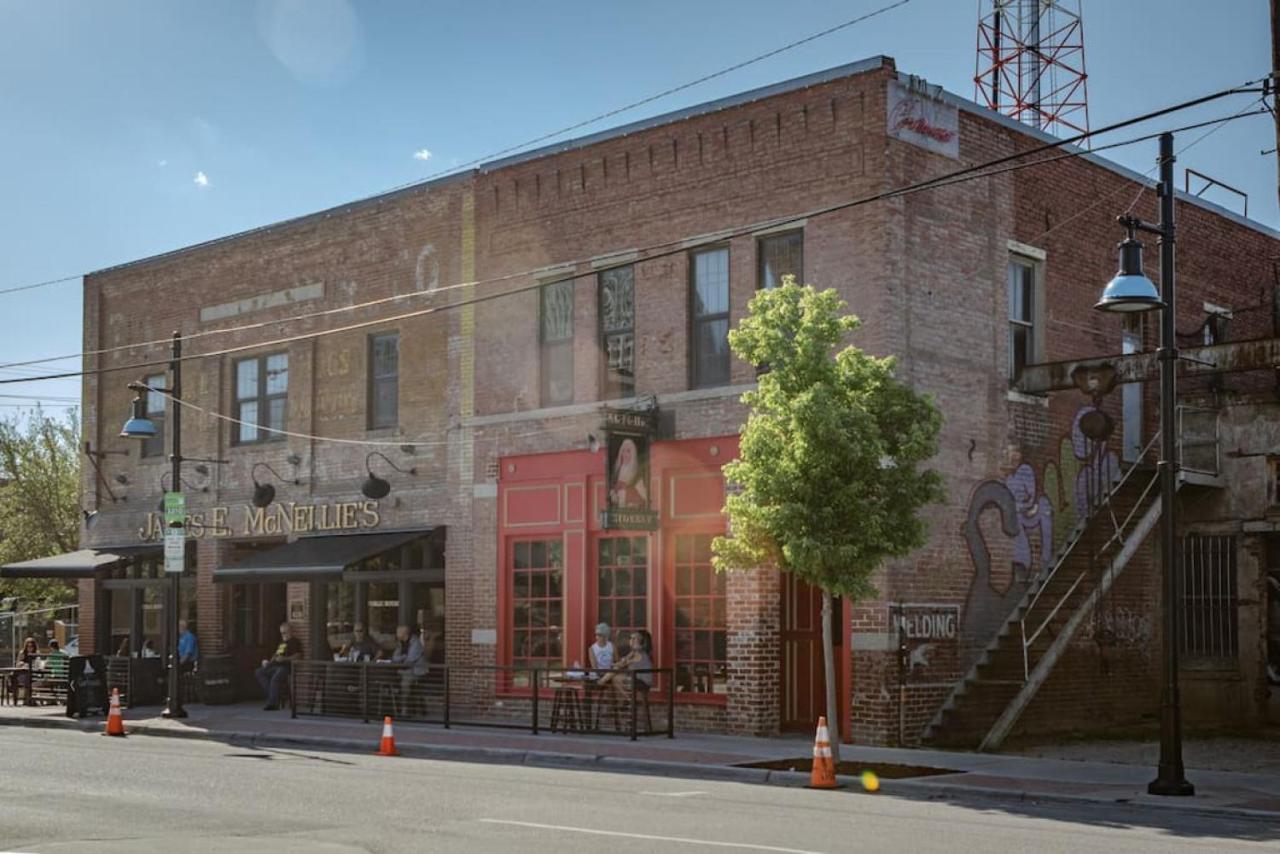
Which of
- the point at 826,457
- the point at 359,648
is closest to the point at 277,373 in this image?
the point at 359,648

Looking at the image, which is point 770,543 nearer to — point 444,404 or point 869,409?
point 869,409

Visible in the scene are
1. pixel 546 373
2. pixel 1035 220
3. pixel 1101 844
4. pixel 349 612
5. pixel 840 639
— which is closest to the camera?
pixel 1101 844

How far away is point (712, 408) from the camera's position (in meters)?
22.2

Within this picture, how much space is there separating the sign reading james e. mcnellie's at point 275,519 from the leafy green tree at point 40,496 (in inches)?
832

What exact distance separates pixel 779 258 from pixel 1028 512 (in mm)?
5099

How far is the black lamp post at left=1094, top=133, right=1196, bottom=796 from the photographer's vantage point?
15.4m

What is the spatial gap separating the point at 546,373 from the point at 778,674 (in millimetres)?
6281

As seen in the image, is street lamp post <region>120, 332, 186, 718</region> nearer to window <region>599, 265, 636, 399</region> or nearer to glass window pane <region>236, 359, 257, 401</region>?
glass window pane <region>236, 359, 257, 401</region>

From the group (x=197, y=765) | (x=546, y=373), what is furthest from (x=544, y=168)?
(x=197, y=765)

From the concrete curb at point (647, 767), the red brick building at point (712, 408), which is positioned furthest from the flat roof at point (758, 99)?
the concrete curb at point (647, 767)

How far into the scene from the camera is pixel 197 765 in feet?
59.5

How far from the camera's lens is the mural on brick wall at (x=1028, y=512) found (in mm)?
21859

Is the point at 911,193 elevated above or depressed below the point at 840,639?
above

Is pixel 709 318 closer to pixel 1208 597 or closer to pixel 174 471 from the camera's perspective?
pixel 1208 597
